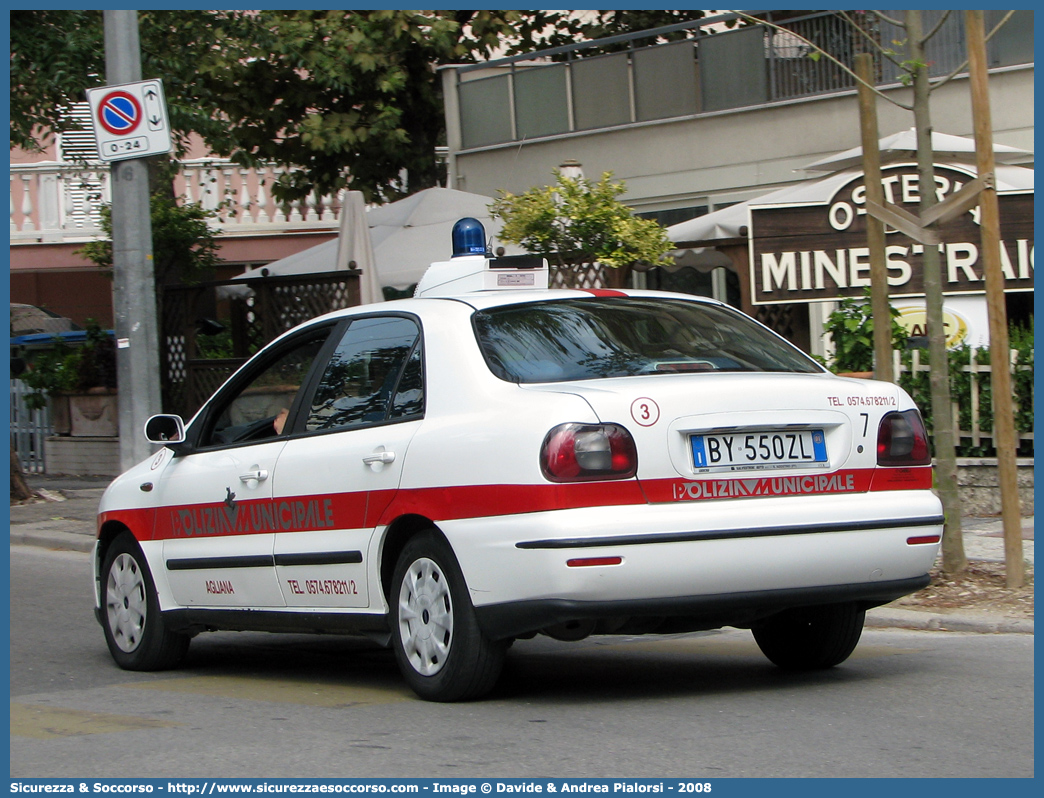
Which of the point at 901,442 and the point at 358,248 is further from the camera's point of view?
the point at 358,248

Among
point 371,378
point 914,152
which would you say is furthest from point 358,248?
point 371,378

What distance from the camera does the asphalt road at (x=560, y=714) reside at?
4660 mm

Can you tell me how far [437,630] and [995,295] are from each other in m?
3.89

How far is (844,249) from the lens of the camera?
1234cm

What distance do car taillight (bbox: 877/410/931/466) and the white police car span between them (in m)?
0.01

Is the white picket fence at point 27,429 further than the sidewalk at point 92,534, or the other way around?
the white picket fence at point 27,429

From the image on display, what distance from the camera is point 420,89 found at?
71.9 ft

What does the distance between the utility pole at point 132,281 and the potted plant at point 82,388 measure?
21.8 feet

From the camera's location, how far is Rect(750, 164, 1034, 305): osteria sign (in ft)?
40.0

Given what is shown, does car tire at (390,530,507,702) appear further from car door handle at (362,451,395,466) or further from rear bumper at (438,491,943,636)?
car door handle at (362,451,395,466)

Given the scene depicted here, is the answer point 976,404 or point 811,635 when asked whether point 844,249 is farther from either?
point 811,635

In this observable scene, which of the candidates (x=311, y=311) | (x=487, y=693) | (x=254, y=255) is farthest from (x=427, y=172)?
(x=487, y=693)

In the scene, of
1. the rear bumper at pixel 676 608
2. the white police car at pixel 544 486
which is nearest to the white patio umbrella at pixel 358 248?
the white police car at pixel 544 486

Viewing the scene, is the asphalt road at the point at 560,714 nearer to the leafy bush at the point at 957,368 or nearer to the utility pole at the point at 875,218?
the utility pole at the point at 875,218
